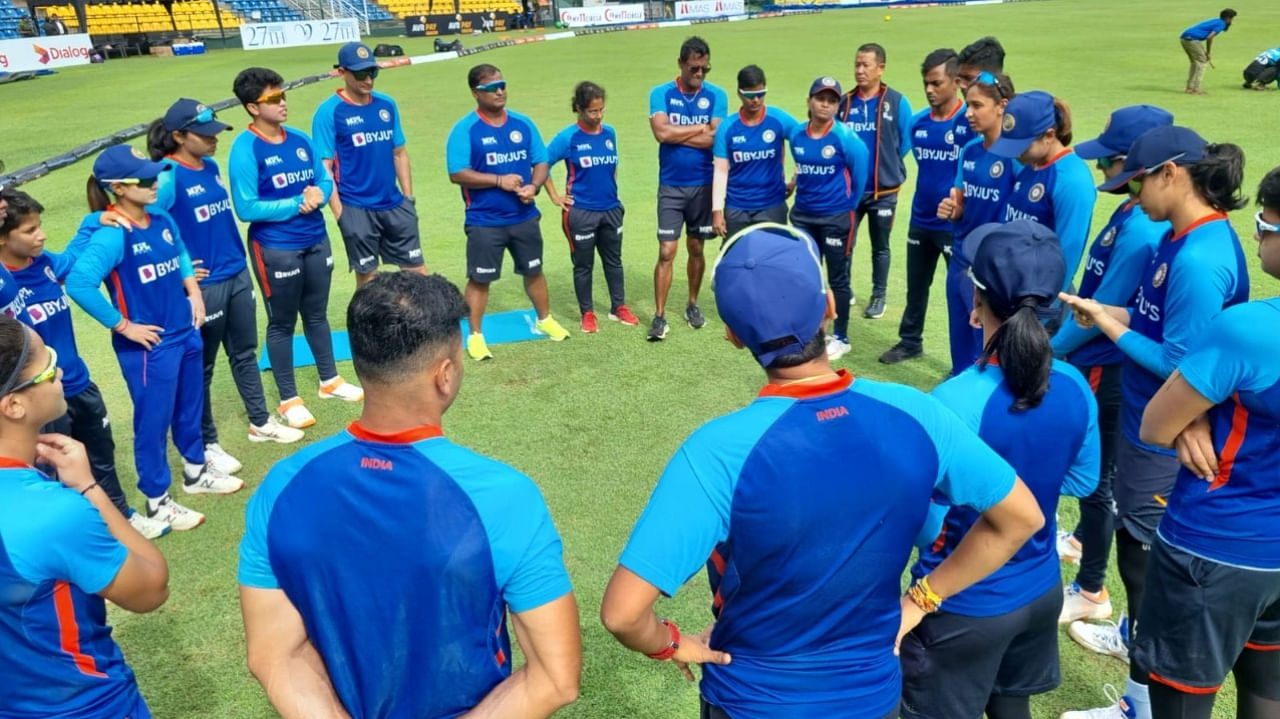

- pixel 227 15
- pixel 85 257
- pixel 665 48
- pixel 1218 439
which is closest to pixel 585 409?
pixel 85 257

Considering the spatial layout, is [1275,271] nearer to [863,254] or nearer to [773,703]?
[773,703]

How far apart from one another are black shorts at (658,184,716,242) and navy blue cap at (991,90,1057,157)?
3630 mm

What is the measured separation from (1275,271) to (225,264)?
5.95 meters

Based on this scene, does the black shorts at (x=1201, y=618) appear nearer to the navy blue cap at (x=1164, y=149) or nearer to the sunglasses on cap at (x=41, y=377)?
the navy blue cap at (x=1164, y=149)

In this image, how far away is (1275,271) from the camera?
109 inches

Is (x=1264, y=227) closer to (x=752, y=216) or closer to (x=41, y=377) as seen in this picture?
(x=41, y=377)

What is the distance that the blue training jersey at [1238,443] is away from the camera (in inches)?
102

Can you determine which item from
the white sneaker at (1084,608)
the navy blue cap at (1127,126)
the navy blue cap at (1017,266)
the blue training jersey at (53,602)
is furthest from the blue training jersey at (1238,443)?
the blue training jersey at (53,602)

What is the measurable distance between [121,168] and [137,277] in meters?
0.64

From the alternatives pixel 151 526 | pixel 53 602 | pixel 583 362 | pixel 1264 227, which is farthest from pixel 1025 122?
pixel 151 526

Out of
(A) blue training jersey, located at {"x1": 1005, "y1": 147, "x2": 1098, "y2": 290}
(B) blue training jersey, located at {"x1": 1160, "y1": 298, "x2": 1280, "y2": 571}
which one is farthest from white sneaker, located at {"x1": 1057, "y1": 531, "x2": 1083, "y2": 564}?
(B) blue training jersey, located at {"x1": 1160, "y1": 298, "x2": 1280, "y2": 571}

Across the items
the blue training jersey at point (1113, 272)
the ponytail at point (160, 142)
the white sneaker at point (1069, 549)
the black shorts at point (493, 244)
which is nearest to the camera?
the blue training jersey at point (1113, 272)

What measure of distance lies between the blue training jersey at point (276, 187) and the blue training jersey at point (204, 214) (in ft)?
0.77

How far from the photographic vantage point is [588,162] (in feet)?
27.0
